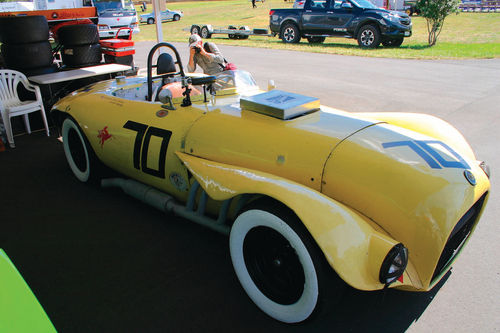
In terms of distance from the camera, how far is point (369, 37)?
13641mm

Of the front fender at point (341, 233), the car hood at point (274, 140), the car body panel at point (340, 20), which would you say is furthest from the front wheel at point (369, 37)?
the front fender at point (341, 233)

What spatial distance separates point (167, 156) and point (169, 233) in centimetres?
69

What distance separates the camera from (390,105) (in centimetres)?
689

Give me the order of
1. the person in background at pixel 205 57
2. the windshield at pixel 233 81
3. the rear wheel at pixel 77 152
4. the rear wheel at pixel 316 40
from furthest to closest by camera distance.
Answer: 1. the rear wheel at pixel 316 40
2. the person in background at pixel 205 57
3. the rear wheel at pixel 77 152
4. the windshield at pixel 233 81

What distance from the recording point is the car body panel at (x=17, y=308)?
52.4 inches

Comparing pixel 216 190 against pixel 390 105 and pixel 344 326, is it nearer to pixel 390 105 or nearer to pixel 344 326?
pixel 344 326

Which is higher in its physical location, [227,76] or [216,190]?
[227,76]

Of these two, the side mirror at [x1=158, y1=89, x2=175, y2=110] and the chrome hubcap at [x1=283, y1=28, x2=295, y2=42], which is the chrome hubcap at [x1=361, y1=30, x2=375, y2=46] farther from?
the side mirror at [x1=158, y1=89, x2=175, y2=110]

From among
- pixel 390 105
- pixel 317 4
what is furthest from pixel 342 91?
pixel 317 4

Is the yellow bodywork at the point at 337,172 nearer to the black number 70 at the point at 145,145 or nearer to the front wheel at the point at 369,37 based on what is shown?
the black number 70 at the point at 145,145

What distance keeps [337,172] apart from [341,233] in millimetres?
480

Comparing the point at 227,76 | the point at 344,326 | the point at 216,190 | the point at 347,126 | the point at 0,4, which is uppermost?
the point at 0,4

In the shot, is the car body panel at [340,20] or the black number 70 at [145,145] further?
the car body panel at [340,20]

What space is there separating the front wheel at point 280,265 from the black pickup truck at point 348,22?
1286cm
